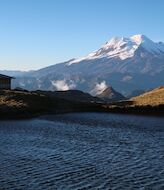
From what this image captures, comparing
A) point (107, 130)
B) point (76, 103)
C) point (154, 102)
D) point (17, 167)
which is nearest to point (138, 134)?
point (107, 130)

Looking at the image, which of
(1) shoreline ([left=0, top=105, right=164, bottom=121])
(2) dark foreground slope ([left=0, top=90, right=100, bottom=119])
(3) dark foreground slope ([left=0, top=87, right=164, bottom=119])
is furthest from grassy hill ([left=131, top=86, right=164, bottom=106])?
(2) dark foreground slope ([left=0, top=90, right=100, bottom=119])

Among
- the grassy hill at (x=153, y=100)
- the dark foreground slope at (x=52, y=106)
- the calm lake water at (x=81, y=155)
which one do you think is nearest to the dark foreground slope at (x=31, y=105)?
the dark foreground slope at (x=52, y=106)

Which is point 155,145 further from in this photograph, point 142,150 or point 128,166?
point 128,166

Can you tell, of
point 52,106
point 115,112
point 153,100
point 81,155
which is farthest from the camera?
point 153,100

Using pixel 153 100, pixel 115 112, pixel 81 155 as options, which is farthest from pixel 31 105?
pixel 81 155

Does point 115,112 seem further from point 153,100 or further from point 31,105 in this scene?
point 31,105

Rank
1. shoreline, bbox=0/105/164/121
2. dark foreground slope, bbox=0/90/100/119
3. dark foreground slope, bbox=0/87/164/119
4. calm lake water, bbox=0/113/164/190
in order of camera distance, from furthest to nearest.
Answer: dark foreground slope, bbox=0/87/164/119 < dark foreground slope, bbox=0/90/100/119 < shoreline, bbox=0/105/164/121 < calm lake water, bbox=0/113/164/190

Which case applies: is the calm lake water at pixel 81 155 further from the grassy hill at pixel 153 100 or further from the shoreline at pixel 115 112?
the grassy hill at pixel 153 100

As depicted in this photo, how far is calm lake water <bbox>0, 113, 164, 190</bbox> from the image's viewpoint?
43.8m

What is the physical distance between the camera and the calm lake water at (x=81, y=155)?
4384cm

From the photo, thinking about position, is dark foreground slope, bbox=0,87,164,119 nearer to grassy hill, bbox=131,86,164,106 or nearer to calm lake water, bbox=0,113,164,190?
grassy hill, bbox=131,86,164,106

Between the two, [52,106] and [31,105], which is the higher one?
[31,105]

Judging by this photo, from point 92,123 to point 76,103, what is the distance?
107 ft

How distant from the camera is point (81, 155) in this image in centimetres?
5703
